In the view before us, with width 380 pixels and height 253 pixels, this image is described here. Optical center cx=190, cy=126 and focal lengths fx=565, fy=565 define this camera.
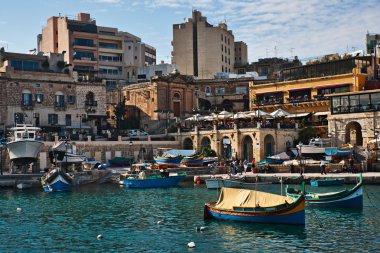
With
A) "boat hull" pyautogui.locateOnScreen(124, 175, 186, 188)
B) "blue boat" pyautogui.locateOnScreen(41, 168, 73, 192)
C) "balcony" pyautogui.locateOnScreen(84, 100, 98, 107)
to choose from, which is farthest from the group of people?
"balcony" pyautogui.locateOnScreen(84, 100, 98, 107)

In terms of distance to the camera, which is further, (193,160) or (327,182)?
(193,160)

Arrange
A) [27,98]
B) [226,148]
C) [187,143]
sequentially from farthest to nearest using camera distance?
[187,143] < [27,98] < [226,148]

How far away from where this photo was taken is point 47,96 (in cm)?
7531

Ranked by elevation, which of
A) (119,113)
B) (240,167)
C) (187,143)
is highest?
(119,113)

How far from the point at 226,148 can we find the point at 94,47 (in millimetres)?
37399

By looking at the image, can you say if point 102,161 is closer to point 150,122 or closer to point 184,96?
point 150,122

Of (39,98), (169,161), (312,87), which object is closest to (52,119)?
(39,98)

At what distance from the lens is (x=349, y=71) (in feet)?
250

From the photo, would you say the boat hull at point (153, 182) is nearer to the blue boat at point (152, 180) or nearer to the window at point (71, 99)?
the blue boat at point (152, 180)

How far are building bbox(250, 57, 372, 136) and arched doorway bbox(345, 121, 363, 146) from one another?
3.49 meters

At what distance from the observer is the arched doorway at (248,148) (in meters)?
71.7

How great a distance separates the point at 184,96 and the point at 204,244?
2424 inches

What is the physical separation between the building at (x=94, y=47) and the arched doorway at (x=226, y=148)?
2487 cm

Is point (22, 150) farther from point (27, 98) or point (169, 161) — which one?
point (169, 161)
